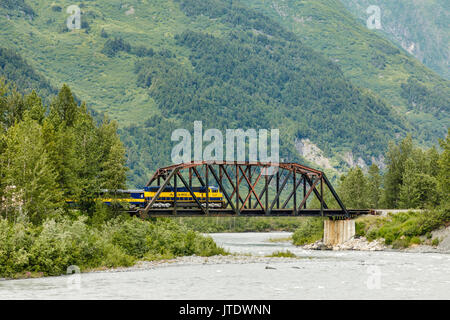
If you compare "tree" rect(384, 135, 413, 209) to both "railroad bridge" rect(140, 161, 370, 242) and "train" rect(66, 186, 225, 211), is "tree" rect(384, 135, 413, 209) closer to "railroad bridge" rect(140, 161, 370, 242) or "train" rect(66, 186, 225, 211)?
"railroad bridge" rect(140, 161, 370, 242)

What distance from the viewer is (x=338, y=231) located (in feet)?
405

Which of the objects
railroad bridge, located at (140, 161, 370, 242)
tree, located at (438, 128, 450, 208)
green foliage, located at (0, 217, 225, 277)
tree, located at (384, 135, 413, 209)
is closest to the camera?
green foliage, located at (0, 217, 225, 277)

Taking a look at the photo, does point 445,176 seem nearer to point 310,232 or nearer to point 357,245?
point 357,245

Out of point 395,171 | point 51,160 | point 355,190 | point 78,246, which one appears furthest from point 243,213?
point 395,171

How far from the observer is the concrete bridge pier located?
12169cm

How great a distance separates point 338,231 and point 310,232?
58.3ft

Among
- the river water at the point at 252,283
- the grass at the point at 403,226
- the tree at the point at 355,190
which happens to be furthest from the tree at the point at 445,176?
the tree at the point at 355,190

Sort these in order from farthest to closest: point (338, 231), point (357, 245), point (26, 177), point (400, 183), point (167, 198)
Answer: point (400, 183) → point (338, 231) → point (357, 245) → point (167, 198) → point (26, 177)

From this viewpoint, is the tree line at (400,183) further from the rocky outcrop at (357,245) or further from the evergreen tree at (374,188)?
the rocky outcrop at (357,245)

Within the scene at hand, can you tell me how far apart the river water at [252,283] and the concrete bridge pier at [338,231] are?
1576 inches

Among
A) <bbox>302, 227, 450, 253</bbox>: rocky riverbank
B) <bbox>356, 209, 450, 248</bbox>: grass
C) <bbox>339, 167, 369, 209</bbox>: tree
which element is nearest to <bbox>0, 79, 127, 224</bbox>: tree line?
<bbox>302, 227, 450, 253</bbox>: rocky riverbank

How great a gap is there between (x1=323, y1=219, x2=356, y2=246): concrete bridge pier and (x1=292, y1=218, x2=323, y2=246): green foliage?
31.5ft
